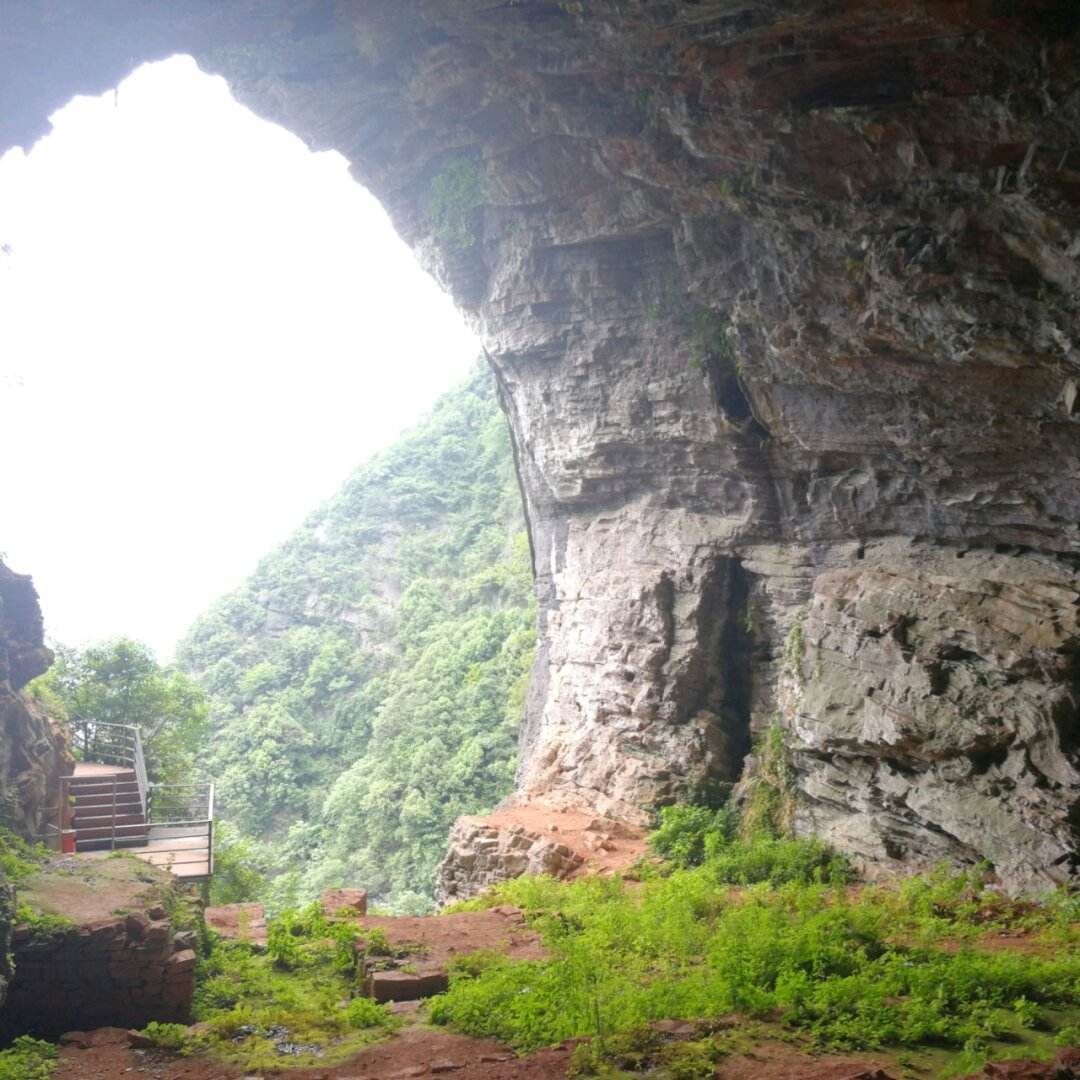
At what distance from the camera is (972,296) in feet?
31.0

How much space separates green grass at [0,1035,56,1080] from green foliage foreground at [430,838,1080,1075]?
3.18m

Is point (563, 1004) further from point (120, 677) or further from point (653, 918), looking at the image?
point (120, 677)

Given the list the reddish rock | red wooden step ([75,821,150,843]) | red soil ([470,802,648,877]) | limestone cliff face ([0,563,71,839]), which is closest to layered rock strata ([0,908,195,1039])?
the reddish rock

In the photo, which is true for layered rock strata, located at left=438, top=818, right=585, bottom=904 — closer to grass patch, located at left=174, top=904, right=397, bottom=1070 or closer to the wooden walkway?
grass patch, located at left=174, top=904, right=397, bottom=1070

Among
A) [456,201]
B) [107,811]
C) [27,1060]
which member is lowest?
[27,1060]

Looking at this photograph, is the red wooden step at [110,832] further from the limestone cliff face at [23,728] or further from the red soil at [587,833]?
the red soil at [587,833]

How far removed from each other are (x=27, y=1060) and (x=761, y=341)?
1156 centimetres

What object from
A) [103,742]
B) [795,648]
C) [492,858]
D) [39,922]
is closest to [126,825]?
[103,742]

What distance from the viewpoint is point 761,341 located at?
43.1ft

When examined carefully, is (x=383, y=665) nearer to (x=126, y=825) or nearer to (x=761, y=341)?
(x=126, y=825)

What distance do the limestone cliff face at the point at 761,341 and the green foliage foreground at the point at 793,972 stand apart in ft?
6.03

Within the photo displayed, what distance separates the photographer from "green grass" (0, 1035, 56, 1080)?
736cm

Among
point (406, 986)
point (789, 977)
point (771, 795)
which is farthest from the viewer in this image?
point (771, 795)

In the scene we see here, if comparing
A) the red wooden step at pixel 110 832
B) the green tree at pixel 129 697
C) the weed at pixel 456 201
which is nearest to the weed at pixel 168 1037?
the red wooden step at pixel 110 832
